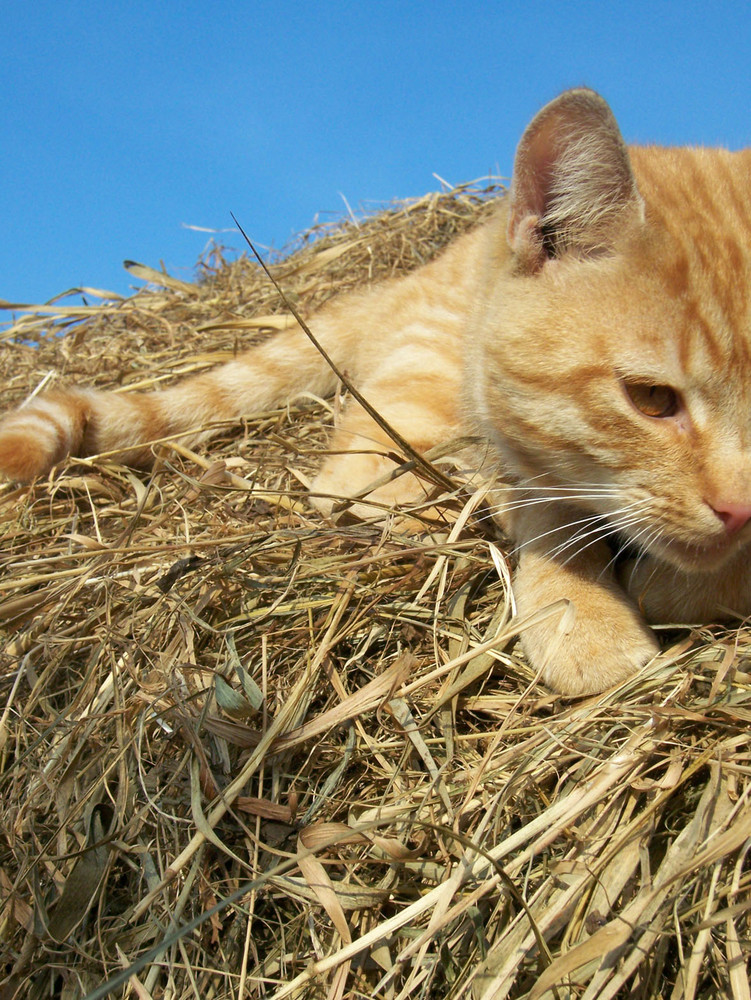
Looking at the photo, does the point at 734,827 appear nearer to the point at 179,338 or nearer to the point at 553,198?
the point at 553,198

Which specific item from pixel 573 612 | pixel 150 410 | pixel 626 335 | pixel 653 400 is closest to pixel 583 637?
pixel 573 612

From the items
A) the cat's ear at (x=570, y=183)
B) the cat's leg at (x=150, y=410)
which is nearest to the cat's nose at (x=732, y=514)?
the cat's ear at (x=570, y=183)

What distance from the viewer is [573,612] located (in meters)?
1.46

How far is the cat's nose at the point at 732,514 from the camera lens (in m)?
1.28

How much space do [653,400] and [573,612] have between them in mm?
443

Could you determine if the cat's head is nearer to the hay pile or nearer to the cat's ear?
the cat's ear

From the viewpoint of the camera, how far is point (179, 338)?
11.7 feet

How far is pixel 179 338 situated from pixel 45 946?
282 cm

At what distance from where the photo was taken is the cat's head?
135 centimetres

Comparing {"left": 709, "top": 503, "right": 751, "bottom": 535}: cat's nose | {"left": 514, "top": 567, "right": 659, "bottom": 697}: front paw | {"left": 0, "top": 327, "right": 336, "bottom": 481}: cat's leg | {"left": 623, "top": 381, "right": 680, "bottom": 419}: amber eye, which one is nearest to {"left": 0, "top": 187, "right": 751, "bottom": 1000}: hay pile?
{"left": 514, "top": 567, "right": 659, "bottom": 697}: front paw

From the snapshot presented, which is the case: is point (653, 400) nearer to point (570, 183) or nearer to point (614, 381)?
point (614, 381)

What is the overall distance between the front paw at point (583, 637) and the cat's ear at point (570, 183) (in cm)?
73

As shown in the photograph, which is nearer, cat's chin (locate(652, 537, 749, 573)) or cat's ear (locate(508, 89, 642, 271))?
cat's chin (locate(652, 537, 749, 573))

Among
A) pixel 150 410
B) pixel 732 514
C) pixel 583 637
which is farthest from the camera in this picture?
pixel 150 410
